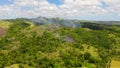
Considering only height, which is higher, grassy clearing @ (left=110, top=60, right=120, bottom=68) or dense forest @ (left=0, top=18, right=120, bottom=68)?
dense forest @ (left=0, top=18, right=120, bottom=68)

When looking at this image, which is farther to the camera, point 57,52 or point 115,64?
point 57,52

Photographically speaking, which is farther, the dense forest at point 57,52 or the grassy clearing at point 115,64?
the grassy clearing at point 115,64

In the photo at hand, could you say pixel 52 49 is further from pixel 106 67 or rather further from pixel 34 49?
pixel 106 67

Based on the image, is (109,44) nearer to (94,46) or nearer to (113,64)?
→ (94,46)

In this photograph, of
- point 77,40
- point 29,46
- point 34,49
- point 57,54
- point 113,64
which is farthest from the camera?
point 77,40

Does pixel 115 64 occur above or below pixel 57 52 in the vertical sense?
below

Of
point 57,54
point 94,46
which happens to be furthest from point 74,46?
point 57,54

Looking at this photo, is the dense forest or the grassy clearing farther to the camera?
the grassy clearing

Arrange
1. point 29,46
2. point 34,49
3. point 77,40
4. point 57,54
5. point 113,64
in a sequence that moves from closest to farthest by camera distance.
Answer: point 113,64
point 57,54
point 34,49
point 29,46
point 77,40

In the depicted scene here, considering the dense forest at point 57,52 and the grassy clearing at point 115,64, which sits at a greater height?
the dense forest at point 57,52

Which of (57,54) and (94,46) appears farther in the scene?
(94,46)

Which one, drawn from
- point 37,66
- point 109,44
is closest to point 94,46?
point 109,44
